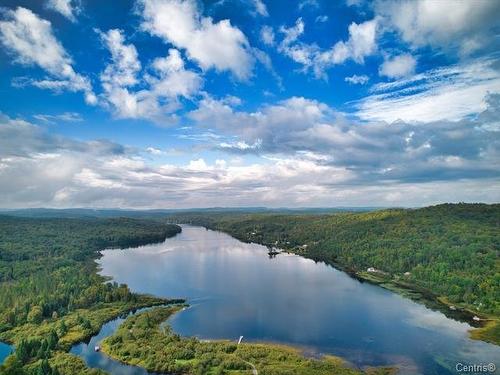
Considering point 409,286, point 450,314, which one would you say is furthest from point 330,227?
point 450,314

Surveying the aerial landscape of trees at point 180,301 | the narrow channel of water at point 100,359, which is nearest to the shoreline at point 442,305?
the aerial landscape of trees at point 180,301

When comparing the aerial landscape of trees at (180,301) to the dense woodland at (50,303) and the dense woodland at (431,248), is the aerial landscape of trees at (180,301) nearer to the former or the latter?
the dense woodland at (50,303)

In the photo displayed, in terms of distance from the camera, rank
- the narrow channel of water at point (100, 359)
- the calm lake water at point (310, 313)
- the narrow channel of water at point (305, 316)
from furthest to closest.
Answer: the calm lake water at point (310, 313)
the narrow channel of water at point (305, 316)
the narrow channel of water at point (100, 359)

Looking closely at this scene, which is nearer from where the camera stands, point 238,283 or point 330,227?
point 238,283

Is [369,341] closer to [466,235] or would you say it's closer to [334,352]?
[334,352]

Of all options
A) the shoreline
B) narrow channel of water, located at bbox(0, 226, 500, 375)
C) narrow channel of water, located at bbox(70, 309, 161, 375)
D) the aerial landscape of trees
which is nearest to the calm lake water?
narrow channel of water, located at bbox(0, 226, 500, 375)
